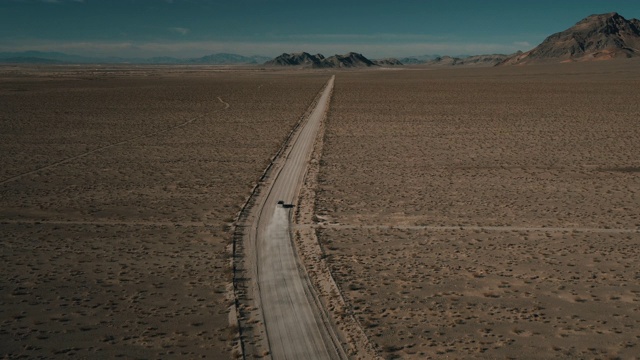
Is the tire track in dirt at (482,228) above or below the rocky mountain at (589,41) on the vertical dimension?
below

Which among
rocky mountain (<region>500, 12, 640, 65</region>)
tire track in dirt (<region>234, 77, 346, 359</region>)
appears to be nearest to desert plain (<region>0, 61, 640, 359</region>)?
tire track in dirt (<region>234, 77, 346, 359</region>)

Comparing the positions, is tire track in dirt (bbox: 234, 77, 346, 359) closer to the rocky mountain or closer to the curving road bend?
the curving road bend

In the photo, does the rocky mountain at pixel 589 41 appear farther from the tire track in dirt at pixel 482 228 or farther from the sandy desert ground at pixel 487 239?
the tire track in dirt at pixel 482 228

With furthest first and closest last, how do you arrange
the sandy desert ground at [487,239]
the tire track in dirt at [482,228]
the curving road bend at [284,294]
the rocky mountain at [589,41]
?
the rocky mountain at [589,41] → the tire track in dirt at [482,228] → the sandy desert ground at [487,239] → the curving road bend at [284,294]

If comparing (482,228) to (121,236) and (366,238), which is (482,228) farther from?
(121,236)

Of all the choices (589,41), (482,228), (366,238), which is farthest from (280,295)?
(589,41)

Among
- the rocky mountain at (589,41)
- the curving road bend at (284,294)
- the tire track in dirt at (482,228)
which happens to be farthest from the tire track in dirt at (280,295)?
the rocky mountain at (589,41)
